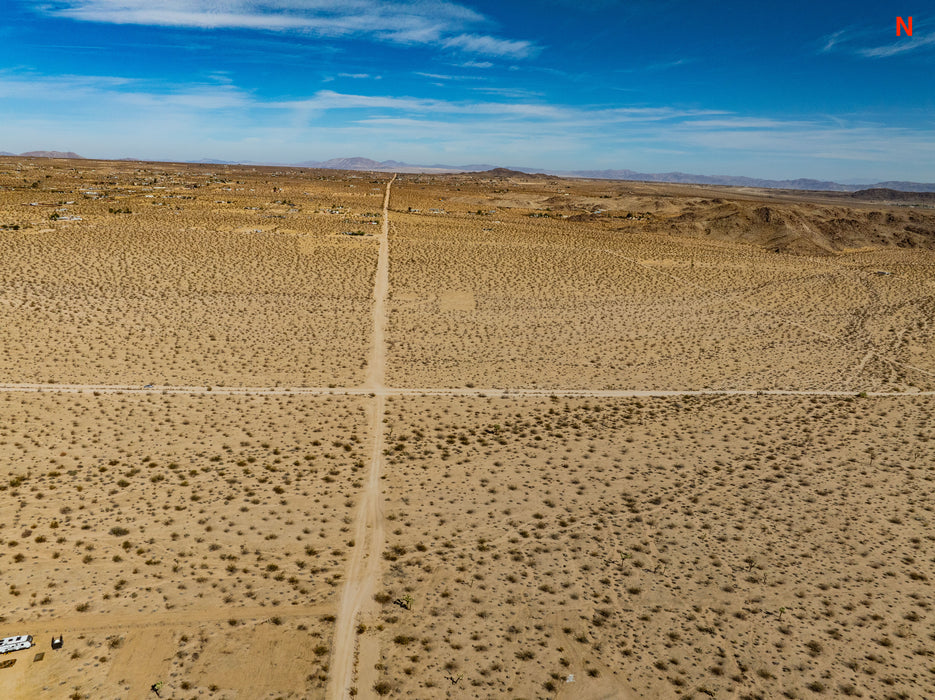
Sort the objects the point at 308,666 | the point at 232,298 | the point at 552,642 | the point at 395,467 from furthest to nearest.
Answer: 1. the point at 232,298
2. the point at 395,467
3. the point at 552,642
4. the point at 308,666

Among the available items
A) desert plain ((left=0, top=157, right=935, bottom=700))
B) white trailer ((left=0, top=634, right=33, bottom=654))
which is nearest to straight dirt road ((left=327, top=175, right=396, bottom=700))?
desert plain ((left=0, top=157, right=935, bottom=700))

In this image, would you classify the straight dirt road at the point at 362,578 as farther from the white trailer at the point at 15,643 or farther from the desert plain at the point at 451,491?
the white trailer at the point at 15,643

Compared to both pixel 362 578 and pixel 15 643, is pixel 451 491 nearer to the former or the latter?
pixel 362 578

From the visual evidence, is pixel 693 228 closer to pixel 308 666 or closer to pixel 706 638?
pixel 706 638

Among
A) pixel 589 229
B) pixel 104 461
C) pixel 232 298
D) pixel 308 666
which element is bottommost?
pixel 308 666

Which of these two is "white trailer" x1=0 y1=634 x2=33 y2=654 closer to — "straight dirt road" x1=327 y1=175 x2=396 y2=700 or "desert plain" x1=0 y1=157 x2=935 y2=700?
"desert plain" x1=0 y1=157 x2=935 y2=700

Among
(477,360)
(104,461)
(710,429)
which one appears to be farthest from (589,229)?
(104,461)
